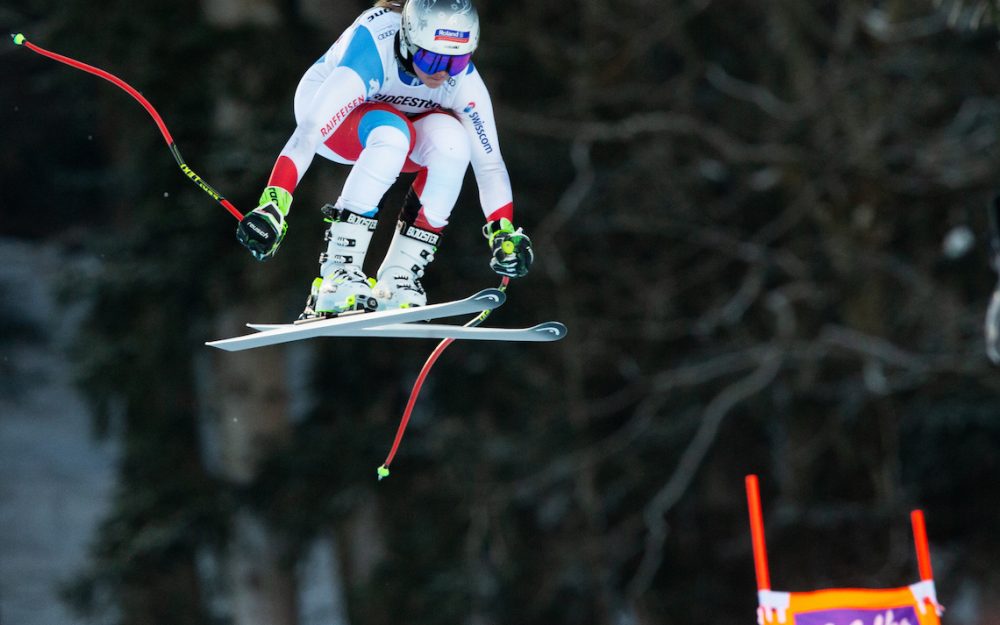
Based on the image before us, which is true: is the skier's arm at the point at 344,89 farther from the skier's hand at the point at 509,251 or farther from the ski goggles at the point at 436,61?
the skier's hand at the point at 509,251

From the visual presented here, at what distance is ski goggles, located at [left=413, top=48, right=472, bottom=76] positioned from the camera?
4184 millimetres

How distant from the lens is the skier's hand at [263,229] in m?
4.22

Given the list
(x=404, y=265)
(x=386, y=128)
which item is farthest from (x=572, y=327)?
(x=386, y=128)

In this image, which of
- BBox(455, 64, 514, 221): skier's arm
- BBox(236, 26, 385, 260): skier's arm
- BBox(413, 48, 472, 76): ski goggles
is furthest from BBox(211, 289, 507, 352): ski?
BBox(413, 48, 472, 76): ski goggles

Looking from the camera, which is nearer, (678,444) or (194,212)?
(194,212)

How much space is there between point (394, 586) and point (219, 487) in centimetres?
151

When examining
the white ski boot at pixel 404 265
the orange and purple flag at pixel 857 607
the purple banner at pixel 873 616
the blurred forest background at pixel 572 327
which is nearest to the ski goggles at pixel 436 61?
the white ski boot at pixel 404 265

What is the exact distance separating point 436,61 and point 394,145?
28 cm

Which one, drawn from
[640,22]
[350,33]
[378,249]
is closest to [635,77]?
[640,22]

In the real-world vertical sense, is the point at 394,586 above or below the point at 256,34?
below

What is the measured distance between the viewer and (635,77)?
1405 centimetres

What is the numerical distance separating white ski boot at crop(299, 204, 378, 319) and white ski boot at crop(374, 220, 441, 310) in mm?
59

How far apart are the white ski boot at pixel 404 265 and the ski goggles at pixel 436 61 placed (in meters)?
0.57

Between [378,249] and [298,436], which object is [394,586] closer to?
[298,436]
